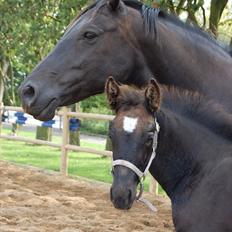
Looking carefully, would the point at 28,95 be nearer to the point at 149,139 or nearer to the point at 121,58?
the point at 121,58

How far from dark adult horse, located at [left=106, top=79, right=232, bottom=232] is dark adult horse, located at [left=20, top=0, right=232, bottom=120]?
1.19 ft

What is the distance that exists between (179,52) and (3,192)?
14.8 feet

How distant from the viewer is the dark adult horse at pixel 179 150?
285 centimetres

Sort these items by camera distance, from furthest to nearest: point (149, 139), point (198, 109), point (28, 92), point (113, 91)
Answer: point (28, 92) < point (198, 109) < point (113, 91) < point (149, 139)

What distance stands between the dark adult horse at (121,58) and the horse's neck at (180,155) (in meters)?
0.46

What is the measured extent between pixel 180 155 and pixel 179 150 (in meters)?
0.03

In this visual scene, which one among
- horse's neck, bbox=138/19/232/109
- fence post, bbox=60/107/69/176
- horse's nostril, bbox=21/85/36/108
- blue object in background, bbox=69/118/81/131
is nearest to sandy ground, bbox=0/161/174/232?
fence post, bbox=60/107/69/176

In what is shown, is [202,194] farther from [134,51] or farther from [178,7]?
[178,7]

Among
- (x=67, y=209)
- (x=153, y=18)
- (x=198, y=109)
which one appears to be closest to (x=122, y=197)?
(x=198, y=109)

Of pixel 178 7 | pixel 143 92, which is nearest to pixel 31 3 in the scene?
pixel 178 7

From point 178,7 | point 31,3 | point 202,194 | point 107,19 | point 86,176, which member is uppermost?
point 107,19

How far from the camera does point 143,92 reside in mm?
3025

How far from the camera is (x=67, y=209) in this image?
654 cm

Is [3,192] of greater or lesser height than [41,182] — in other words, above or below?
above
